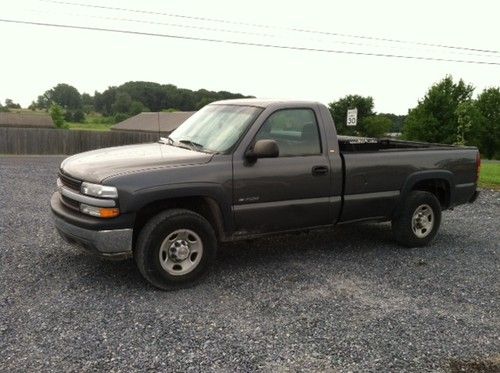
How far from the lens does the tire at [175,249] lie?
470 centimetres

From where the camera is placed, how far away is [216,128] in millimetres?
5656

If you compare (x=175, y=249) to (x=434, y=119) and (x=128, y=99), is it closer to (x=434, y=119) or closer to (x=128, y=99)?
(x=434, y=119)

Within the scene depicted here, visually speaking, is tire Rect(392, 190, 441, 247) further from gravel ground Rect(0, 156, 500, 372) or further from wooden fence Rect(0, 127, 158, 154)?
wooden fence Rect(0, 127, 158, 154)

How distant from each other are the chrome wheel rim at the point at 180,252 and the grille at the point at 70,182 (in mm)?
1014

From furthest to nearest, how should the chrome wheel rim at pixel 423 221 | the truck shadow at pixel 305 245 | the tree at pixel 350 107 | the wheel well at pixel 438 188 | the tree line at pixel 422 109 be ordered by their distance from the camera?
the tree at pixel 350 107, the tree line at pixel 422 109, the wheel well at pixel 438 188, the chrome wheel rim at pixel 423 221, the truck shadow at pixel 305 245

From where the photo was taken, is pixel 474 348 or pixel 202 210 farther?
pixel 202 210

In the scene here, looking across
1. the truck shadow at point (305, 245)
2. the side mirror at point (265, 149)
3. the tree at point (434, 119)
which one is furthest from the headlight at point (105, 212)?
the tree at point (434, 119)

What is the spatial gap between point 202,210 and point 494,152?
2700 inches

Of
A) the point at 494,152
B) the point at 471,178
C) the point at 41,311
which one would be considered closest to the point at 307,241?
the point at 471,178

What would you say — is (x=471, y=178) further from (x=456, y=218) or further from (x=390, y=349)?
(x=390, y=349)

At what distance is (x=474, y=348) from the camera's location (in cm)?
390

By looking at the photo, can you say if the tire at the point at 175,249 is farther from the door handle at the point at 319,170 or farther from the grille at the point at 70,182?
the door handle at the point at 319,170

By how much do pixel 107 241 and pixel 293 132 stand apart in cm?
242

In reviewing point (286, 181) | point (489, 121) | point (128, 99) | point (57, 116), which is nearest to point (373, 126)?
point (489, 121)
